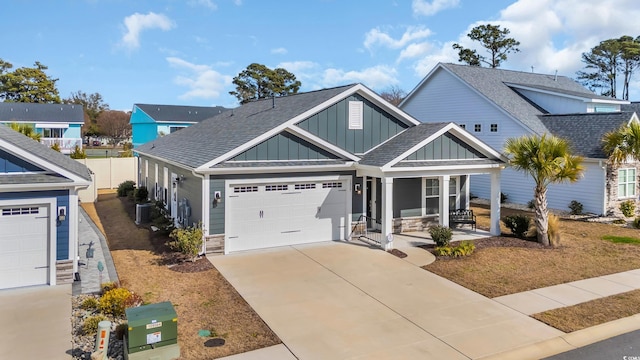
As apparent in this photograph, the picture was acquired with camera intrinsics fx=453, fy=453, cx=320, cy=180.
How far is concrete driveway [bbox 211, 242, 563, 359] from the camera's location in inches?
317

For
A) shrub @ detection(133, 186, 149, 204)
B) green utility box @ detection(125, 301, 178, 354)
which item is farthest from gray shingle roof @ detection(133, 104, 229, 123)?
green utility box @ detection(125, 301, 178, 354)

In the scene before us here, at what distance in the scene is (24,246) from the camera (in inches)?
429

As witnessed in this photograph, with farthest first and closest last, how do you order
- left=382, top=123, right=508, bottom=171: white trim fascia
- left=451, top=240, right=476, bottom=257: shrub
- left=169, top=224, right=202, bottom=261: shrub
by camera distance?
left=382, top=123, right=508, bottom=171: white trim fascia
left=451, top=240, right=476, bottom=257: shrub
left=169, top=224, right=202, bottom=261: shrub

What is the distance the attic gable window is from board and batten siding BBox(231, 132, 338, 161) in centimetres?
157

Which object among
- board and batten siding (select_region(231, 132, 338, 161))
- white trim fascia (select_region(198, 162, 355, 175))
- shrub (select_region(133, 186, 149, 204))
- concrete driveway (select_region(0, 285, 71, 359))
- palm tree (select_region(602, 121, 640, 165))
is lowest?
concrete driveway (select_region(0, 285, 71, 359))

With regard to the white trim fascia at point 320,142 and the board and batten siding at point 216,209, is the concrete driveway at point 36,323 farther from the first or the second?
the white trim fascia at point 320,142

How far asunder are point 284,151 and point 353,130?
9.76ft

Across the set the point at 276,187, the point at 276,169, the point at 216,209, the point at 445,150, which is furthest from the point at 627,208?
the point at 216,209

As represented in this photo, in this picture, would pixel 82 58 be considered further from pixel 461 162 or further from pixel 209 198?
pixel 461 162

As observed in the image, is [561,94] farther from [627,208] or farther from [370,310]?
[370,310]

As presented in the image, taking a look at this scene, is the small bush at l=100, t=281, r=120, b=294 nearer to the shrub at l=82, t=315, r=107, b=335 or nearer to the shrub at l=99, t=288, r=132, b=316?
the shrub at l=99, t=288, r=132, b=316

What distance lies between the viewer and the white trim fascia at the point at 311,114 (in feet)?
45.1

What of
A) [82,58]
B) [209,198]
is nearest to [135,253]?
[209,198]

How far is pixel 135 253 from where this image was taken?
14336 millimetres
